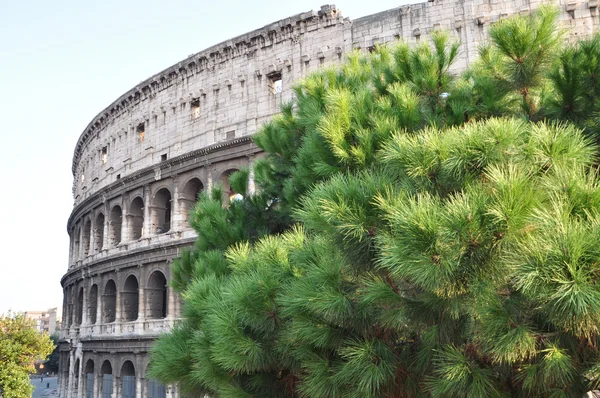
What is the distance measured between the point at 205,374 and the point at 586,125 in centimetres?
481

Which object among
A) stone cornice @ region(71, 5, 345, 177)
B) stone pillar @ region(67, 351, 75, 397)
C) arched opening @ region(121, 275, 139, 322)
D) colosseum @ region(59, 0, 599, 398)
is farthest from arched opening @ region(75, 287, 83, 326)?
stone cornice @ region(71, 5, 345, 177)

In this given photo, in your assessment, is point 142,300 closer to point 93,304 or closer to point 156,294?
point 156,294

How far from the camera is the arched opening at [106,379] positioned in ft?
79.7

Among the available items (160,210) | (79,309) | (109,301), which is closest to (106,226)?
(109,301)

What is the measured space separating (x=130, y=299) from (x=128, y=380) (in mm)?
3229

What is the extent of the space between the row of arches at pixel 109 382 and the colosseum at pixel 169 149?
45 millimetres

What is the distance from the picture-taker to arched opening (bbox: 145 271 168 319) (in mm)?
22438

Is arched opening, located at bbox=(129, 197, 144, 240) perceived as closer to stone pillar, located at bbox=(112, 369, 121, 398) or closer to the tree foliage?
stone pillar, located at bbox=(112, 369, 121, 398)

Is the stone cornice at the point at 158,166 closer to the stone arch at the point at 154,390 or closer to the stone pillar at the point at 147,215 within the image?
the stone pillar at the point at 147,215

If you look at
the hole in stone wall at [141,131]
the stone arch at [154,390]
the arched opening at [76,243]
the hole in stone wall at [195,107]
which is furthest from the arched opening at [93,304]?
the hole in stone wall at [195,107]

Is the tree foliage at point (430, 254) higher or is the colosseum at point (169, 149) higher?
the colosseum at point (169, 149)

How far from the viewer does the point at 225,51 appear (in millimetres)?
21469

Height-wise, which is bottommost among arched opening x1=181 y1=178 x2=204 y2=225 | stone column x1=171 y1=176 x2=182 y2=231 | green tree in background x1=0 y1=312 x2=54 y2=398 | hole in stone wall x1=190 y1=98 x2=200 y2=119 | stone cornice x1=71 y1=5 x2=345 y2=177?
green tree in background x1=0 y1=312 x2=54 y2=398

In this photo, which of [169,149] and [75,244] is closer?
[169,149]
